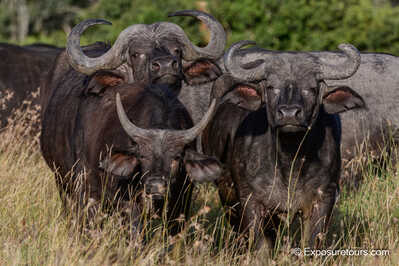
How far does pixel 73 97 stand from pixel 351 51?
2745 mm

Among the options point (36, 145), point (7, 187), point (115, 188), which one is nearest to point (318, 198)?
point (115, 188)

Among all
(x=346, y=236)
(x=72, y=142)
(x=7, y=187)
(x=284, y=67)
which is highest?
(x=284, y=67)

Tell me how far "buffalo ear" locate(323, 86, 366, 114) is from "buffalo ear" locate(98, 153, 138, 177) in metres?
1.85

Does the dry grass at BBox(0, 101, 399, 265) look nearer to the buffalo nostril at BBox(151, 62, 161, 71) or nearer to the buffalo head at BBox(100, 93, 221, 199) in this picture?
the buffalo head at BBox(100, 93, 221, 199)

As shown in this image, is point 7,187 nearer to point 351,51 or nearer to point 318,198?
point 318,198

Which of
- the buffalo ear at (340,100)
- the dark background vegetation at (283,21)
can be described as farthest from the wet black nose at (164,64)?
the dark background vegetation at (283,21)

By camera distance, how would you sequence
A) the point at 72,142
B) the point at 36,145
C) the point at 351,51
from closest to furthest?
the point at 351,51, the point at 72,142, the point at 36,145

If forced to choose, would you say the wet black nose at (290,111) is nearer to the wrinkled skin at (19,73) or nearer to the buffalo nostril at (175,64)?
the buffalo nostril at (175,64)

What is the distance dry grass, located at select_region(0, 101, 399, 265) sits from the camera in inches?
192

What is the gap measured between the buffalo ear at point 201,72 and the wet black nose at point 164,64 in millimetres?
390

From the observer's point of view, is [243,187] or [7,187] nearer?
[243,187]

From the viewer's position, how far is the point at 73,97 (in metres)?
7.15

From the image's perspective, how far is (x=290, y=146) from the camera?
6.17 meters

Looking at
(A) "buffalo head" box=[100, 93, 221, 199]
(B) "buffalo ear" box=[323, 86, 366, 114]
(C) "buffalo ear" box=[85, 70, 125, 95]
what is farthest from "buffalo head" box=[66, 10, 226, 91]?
(A) "buffalo head" box=[100, 93, 221, 199]
